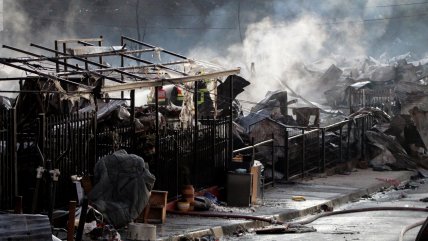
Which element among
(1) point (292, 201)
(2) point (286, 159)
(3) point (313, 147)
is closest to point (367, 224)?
(1) point (292, 201)

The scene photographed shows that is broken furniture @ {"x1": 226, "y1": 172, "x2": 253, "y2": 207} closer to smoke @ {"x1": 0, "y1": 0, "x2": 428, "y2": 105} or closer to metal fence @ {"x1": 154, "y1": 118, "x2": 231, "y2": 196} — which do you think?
metal fence @ {"x1": 154, "y1": 118, "x2": 231, "y2": 196}

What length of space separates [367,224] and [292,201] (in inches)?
151

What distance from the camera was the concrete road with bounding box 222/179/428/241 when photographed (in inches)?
635

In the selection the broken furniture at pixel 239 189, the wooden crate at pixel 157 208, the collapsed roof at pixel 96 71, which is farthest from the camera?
the broken furniture at pixel 239 189

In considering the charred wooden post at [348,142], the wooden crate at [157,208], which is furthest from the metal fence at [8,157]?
the charred wooden post at [348,142]

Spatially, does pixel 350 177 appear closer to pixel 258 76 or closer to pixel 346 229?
pixel 346 229

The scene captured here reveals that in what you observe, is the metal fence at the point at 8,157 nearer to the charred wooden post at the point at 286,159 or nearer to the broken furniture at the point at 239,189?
the broken furniture at the point at 239,189

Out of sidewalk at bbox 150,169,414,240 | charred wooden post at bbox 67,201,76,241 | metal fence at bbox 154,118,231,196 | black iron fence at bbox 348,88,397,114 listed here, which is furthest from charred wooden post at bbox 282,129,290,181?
black iron fence at bbox 348,88,397,114

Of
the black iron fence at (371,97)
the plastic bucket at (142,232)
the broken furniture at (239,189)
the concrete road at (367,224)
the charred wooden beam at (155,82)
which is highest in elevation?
the black iron fence at (371,97)

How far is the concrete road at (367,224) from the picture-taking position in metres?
16.1

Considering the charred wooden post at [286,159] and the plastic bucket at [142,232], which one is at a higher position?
the charred wooden post at [286,159]

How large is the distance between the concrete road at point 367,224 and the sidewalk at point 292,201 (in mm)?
390

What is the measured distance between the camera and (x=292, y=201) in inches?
849

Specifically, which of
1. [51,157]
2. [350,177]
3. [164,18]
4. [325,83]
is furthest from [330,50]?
[51,157]
